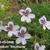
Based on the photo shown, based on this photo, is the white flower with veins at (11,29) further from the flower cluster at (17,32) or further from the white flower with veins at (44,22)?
the white flower with veins at (44,22)

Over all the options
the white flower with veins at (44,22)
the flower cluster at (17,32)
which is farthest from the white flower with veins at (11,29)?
the white flower with veins at (44,22)

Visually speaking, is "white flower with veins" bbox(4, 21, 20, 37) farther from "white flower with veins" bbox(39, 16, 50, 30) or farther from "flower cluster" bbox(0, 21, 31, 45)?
"white flower with veins" bbox(39, 16, 50, 30)

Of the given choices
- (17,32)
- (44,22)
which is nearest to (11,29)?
(17,32)

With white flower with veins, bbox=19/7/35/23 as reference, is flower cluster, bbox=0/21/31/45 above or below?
below

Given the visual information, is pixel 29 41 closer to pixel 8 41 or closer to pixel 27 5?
pixel 8 41

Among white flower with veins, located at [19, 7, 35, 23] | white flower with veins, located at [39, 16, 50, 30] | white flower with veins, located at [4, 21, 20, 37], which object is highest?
white flower with veins, located at [19, 7, 35, 23]

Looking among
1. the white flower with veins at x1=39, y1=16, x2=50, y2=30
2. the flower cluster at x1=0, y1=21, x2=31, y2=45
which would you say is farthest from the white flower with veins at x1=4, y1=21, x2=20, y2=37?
the white flower with veins at x1=39, y1=16, x2=50, y2=30
